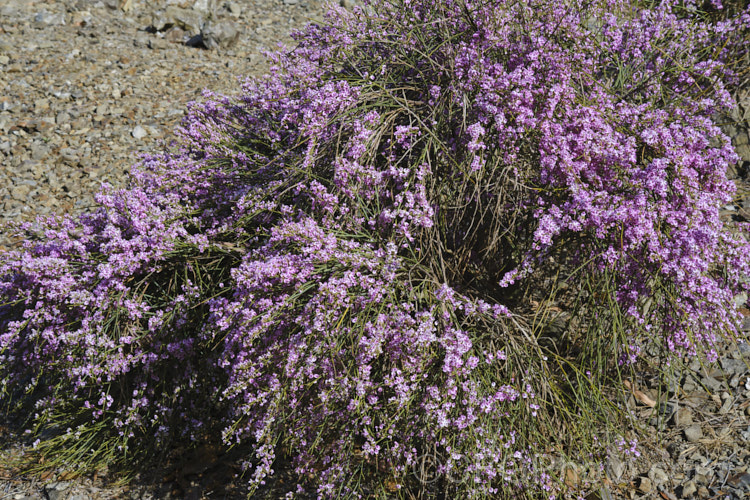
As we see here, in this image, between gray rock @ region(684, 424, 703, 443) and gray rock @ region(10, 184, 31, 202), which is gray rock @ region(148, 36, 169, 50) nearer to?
gray rock @ region(10, 184, 31, 202)

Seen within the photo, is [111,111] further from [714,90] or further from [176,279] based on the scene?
[714,90]

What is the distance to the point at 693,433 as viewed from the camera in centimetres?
329

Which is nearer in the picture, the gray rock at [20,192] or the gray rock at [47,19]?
the gray rock at [20,192]

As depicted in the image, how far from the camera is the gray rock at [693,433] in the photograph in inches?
129

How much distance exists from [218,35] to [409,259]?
19.6 ft

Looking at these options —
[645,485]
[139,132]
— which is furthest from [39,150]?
[645,485]

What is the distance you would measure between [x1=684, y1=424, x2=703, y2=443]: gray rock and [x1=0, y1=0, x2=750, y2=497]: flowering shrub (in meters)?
0.47

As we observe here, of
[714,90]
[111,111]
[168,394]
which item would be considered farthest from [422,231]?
[111,111]

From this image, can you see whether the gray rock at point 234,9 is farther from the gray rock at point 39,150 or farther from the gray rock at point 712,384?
the gray rock at point 712,384

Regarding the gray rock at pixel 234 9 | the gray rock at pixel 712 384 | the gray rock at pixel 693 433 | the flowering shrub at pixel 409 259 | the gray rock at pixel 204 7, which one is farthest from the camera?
the gray rock at pixel 234 9

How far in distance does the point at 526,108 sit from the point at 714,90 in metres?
1.43

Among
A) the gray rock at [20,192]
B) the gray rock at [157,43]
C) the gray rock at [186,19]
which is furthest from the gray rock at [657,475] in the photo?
the gray rock at [186,19]

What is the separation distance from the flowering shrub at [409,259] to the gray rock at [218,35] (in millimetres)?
4457

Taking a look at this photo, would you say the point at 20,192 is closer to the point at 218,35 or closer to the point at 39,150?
the point at 39,150
